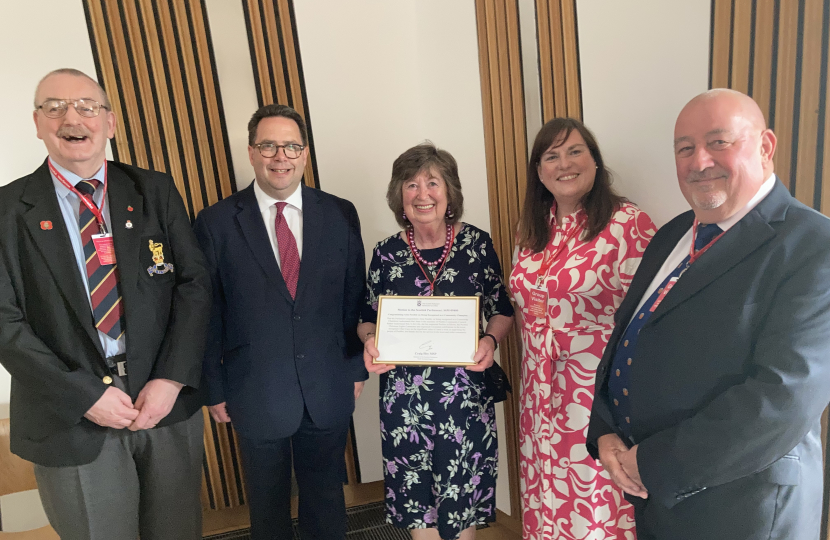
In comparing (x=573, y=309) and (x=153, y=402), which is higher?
(x=573, y=309)

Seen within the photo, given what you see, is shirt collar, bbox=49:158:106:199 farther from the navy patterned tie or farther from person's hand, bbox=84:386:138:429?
the navy patterned tie

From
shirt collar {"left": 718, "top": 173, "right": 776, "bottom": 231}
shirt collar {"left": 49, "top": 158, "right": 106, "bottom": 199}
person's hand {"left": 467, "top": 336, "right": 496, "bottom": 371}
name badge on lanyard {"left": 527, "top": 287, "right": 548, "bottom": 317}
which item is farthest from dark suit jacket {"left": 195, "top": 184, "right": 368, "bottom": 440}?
shirt collar {"left": 718, "top": 173, "right": 776, "bottom": 231}

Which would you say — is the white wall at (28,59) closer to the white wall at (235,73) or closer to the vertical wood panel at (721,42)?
the white wall at (235,73)

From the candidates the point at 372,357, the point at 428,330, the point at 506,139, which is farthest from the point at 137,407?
the point at 506,139

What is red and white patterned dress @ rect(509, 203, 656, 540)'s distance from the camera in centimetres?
163

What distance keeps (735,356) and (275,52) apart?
2.59 m

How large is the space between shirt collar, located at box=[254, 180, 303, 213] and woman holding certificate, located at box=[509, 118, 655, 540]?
3.27 ft

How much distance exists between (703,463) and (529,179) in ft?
3.89

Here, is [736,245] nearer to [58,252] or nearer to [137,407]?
[137,407]

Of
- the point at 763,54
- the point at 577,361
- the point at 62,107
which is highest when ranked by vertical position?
the point at 62,107

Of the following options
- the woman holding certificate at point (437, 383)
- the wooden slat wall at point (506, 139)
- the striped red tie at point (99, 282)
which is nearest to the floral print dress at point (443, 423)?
the woman holding certificate at point (437, 383)

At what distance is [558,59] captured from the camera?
2035 mm

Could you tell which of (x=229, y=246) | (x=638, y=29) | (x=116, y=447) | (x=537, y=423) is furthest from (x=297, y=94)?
(x=537, y=423)

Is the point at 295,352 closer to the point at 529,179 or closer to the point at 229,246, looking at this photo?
the point at 229,246
